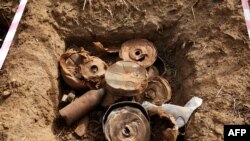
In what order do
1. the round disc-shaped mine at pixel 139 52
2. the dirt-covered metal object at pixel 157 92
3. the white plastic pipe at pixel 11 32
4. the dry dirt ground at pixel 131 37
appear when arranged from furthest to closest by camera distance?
1. the round disc-shaped mine at pixel 139 52
2. the dirt-covered metal object at pixel 157 92
3. the white plastic pipe at pixel 11 32
4. the dry dirt ground at pixel 131 37

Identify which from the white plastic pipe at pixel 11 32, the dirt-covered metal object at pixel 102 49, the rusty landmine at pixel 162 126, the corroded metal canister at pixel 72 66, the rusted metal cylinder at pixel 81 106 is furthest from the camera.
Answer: the dirt-covered metal object at pixel 102 49

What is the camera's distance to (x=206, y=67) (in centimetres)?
474

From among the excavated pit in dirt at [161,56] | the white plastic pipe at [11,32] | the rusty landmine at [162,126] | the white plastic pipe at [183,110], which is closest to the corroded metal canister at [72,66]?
the excavated pit in dirt at [161,56]

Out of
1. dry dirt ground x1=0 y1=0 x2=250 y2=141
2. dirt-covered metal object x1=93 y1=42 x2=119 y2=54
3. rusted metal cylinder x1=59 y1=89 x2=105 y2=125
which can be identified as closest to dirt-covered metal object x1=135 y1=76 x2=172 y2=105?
dry dirt ground x1=0 y1=0 x2=250 y2=141

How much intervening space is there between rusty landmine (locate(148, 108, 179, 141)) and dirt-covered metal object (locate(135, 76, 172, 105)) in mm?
331

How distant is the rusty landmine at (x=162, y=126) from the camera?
4221 millimetres

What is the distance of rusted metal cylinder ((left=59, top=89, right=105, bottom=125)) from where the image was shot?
4.62 metres

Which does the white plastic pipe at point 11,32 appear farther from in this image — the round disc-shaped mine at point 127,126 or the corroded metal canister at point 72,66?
the round disc-shaped mine at point 127,126

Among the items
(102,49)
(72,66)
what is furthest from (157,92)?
(72,66)

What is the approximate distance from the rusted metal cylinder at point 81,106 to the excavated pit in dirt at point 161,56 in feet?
0.43

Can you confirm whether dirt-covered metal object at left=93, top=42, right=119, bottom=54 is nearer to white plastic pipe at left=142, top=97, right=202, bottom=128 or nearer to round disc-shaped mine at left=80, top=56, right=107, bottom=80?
round disc-shaped mine at left=80, top=56, right=107, bottom=80

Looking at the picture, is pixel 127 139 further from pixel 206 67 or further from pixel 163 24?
pixel 163 24

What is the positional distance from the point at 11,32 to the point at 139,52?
1509 mm

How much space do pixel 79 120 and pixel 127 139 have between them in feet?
2.25
